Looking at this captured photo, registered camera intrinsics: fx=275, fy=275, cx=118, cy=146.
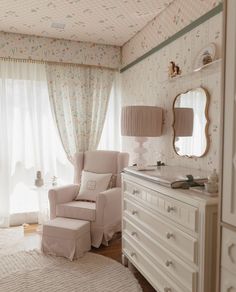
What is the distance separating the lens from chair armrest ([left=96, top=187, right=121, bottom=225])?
9.82ft

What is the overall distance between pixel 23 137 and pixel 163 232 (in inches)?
103

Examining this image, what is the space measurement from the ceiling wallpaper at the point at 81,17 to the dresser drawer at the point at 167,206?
1.85 metres

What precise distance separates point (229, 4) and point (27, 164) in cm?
331

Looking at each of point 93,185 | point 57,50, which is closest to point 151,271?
point 93,185

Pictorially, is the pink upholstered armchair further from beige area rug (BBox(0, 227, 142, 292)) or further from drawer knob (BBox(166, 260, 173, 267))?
drawer knob (BBox(166, 260, 173, 267))

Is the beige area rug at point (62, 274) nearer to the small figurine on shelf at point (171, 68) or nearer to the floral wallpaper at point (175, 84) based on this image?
the floral wallpaper at point (175, 84)

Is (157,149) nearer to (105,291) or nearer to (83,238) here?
(83,238)

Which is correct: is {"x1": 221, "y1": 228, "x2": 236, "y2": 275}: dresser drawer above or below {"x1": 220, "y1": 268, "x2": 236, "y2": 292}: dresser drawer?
above

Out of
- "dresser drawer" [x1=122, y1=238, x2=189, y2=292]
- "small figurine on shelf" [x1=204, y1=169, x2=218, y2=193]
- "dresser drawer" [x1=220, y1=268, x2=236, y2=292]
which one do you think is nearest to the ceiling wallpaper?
"small figurine on shelf" [x1=204, y1=169, x2=218, y2=193]

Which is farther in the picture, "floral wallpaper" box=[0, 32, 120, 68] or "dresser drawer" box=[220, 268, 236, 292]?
"floral wallpaper" box=[0, 32, 120, 68]

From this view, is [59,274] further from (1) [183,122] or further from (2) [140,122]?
(1) [183,122]

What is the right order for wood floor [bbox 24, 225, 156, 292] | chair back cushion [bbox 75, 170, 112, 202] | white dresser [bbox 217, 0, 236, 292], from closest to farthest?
white dresser [bbox 217, 0, 236, 292], wood floor [bbox 24, 225, 156, 292], chair back cushion [bbox 75, 170, 112, 202]

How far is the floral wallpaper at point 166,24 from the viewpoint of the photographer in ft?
7.75

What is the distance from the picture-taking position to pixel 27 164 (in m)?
3.90
